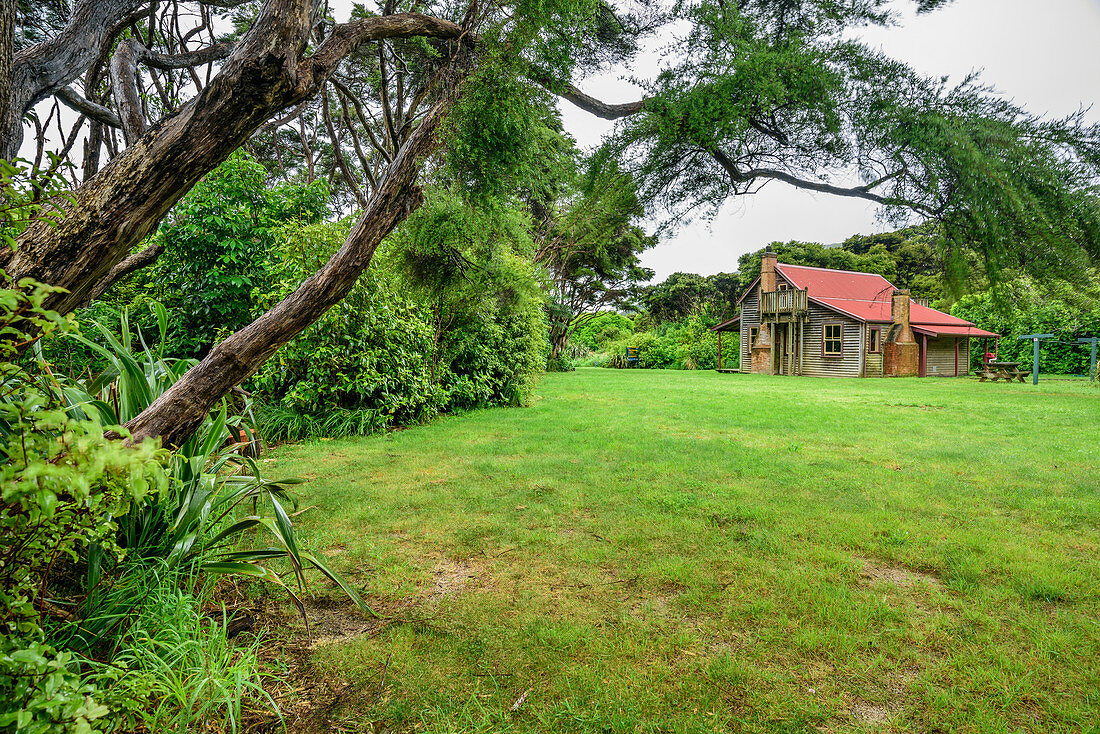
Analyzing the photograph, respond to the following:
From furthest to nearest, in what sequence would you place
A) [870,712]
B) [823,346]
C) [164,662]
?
1. [823,346]
2. [870,712]
3. [164,662]

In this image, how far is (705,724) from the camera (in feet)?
5.54

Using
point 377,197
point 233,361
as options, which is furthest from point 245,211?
point 233,361

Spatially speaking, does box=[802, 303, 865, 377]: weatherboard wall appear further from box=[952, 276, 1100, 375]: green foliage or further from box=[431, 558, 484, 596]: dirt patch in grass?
box=[431, 558, 484, 596]: dirt patch in grass

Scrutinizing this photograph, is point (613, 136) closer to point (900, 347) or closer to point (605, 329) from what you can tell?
point (900, 347)

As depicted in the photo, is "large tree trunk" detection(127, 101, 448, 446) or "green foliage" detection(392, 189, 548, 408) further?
"green foliage" detection(392, 189, 548, 408)

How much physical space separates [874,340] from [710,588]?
76.8 feet

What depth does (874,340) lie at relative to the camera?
21500 mm

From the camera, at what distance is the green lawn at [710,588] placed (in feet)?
5.88

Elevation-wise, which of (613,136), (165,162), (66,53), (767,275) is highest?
(767,275)

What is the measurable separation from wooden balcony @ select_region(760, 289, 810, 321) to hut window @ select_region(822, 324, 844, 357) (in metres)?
1.36

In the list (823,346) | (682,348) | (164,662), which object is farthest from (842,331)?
(164,662)

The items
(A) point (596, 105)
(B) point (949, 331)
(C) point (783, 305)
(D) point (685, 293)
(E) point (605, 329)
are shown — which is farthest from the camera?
(D) point (685, 293)

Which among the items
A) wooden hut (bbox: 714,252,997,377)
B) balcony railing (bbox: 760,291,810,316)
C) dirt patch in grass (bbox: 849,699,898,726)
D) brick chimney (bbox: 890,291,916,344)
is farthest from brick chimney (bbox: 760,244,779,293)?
dirt patch in grass (bbox: 849,699,898,726)

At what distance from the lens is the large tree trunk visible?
203 centimetres
